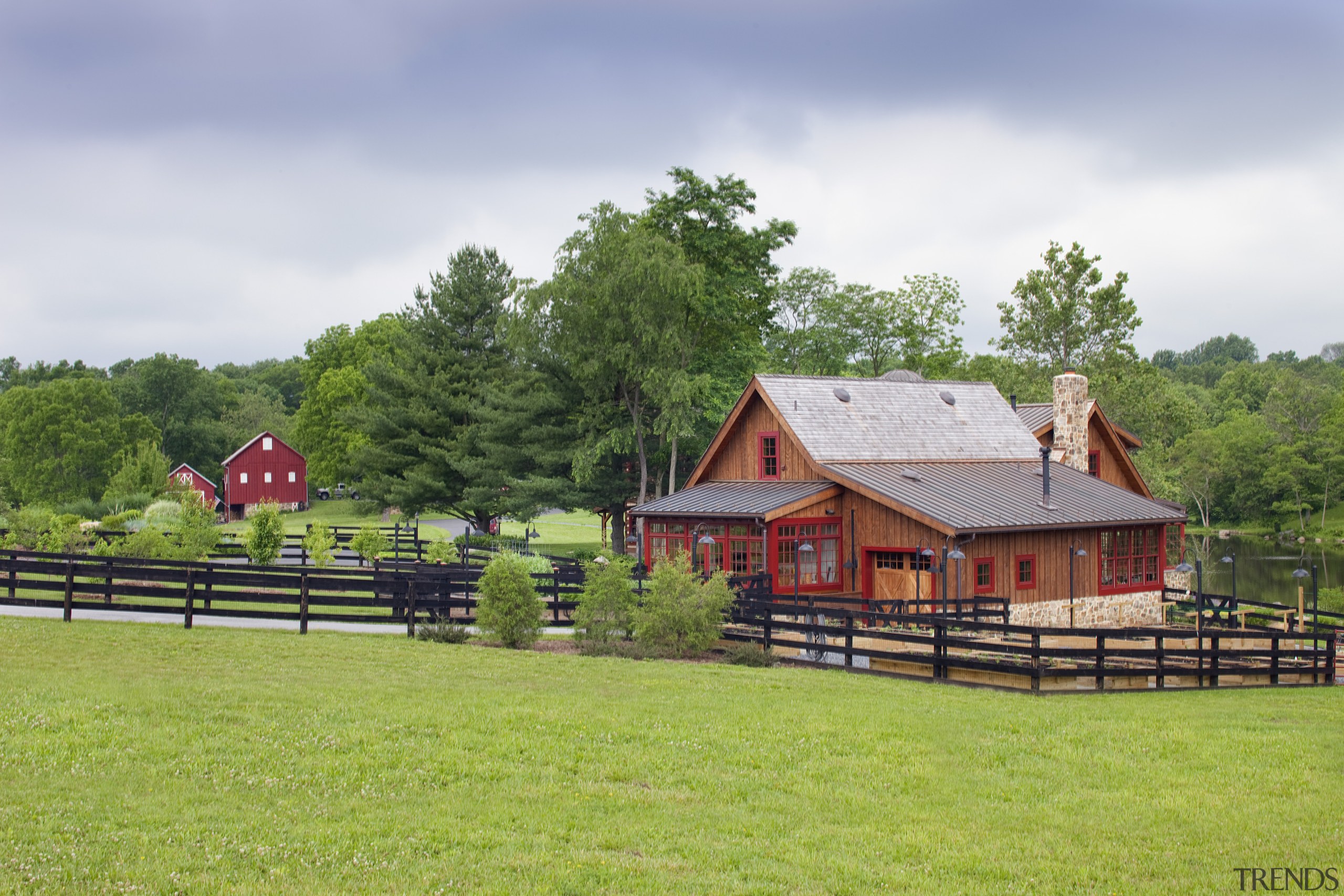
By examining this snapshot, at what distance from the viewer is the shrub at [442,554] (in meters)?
31.8

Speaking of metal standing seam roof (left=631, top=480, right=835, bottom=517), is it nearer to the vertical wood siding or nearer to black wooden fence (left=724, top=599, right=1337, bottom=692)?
the vertical wood siding

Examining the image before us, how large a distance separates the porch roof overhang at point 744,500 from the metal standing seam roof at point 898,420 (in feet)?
4.40

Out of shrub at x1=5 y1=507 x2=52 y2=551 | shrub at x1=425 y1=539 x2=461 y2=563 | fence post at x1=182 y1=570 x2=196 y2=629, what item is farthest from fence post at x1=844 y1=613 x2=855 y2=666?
shrub at x1=5 y1=507 x2=52 y2=551

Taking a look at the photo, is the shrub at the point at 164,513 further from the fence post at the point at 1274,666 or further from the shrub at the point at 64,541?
the fence post at the point at 1274,666

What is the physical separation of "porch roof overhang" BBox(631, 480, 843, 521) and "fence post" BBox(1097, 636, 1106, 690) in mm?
12358

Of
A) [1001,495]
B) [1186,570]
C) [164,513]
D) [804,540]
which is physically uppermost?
[1001,495]

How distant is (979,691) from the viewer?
16.3 metres

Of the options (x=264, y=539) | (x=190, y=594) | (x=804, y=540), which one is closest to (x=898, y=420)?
(x=804, y=540)

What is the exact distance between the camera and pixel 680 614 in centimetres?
1870

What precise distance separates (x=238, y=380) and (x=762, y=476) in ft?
388

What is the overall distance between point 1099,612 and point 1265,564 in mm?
36500

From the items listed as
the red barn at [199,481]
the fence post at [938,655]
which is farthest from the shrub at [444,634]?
the red barn at [199,481]

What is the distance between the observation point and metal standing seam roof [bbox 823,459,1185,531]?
89.6 ft

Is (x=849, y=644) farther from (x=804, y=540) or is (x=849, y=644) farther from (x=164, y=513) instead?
(x=164, y=513)
